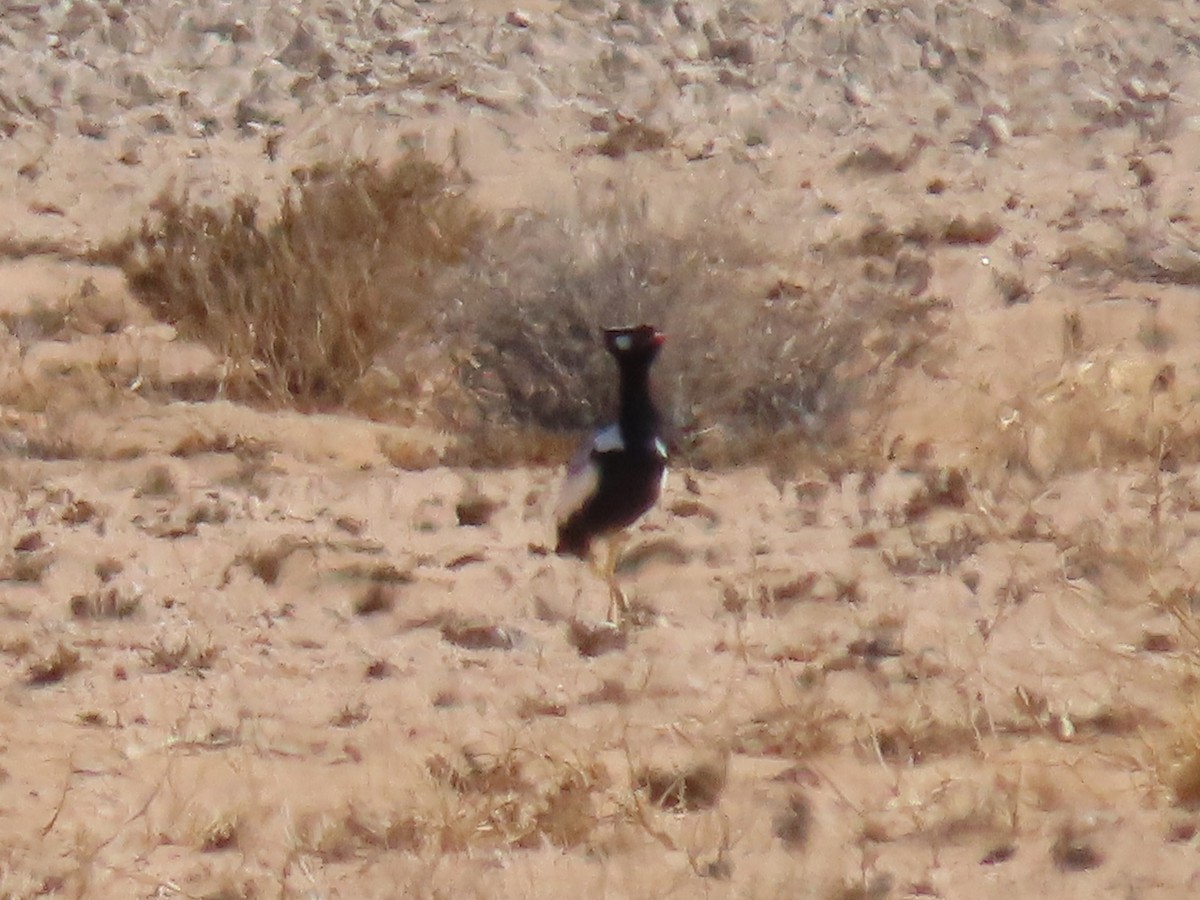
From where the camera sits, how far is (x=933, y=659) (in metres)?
5.98

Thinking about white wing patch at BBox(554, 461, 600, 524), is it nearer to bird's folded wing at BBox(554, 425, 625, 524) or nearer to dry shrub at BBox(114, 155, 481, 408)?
bird's folded wing at BBox(554, 425, 625, 524)

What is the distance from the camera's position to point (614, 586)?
251 inches

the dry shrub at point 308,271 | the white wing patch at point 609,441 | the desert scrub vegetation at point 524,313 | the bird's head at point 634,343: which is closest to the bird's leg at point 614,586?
the white wing patch at point 609,441

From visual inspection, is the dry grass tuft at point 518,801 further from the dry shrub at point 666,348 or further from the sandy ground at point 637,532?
the dry shrub at point 666,348

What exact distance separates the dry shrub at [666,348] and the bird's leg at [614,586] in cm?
94

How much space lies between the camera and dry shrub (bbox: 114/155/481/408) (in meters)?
8.06

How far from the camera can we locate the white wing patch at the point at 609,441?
650cm

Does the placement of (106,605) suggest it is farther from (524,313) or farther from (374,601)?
(524,313)

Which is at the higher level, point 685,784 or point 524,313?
point 524,313

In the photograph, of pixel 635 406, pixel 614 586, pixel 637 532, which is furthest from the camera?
pixel 637 532

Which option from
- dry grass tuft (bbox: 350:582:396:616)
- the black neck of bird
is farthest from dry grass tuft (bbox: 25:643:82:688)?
the black neck of bird

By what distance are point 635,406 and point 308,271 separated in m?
2.31

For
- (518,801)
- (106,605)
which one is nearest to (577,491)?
(106,605)

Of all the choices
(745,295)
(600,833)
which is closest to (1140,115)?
(745,295)
